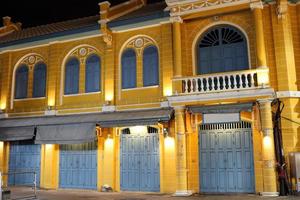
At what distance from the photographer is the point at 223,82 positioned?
42.7 ft

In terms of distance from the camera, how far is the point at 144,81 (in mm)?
15383

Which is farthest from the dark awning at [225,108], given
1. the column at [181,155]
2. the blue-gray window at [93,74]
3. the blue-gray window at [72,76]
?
the blue-gray window at [72,76]

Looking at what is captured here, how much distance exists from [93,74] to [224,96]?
6.67 m

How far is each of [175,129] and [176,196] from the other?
8.46 ft

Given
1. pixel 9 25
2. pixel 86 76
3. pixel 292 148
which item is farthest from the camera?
pixel 9 25

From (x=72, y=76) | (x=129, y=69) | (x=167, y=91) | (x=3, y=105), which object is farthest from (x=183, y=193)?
(x=3, y=105)

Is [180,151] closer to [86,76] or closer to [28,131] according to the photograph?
[86,76]

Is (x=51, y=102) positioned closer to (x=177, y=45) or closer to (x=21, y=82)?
(x=21, y=82)

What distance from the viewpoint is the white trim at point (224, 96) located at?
12242 millimetres

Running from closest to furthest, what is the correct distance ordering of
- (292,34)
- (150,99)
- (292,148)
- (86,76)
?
(292,148) < (292,34) < (150,99) < (86,76)

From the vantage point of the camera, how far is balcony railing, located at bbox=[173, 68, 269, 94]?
41.2 feet

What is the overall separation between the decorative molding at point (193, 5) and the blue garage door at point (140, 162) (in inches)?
201

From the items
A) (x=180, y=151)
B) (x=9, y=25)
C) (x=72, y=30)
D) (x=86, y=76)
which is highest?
(x=9, y=25)

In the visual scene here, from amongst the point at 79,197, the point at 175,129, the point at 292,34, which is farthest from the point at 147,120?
the point at 292,34
